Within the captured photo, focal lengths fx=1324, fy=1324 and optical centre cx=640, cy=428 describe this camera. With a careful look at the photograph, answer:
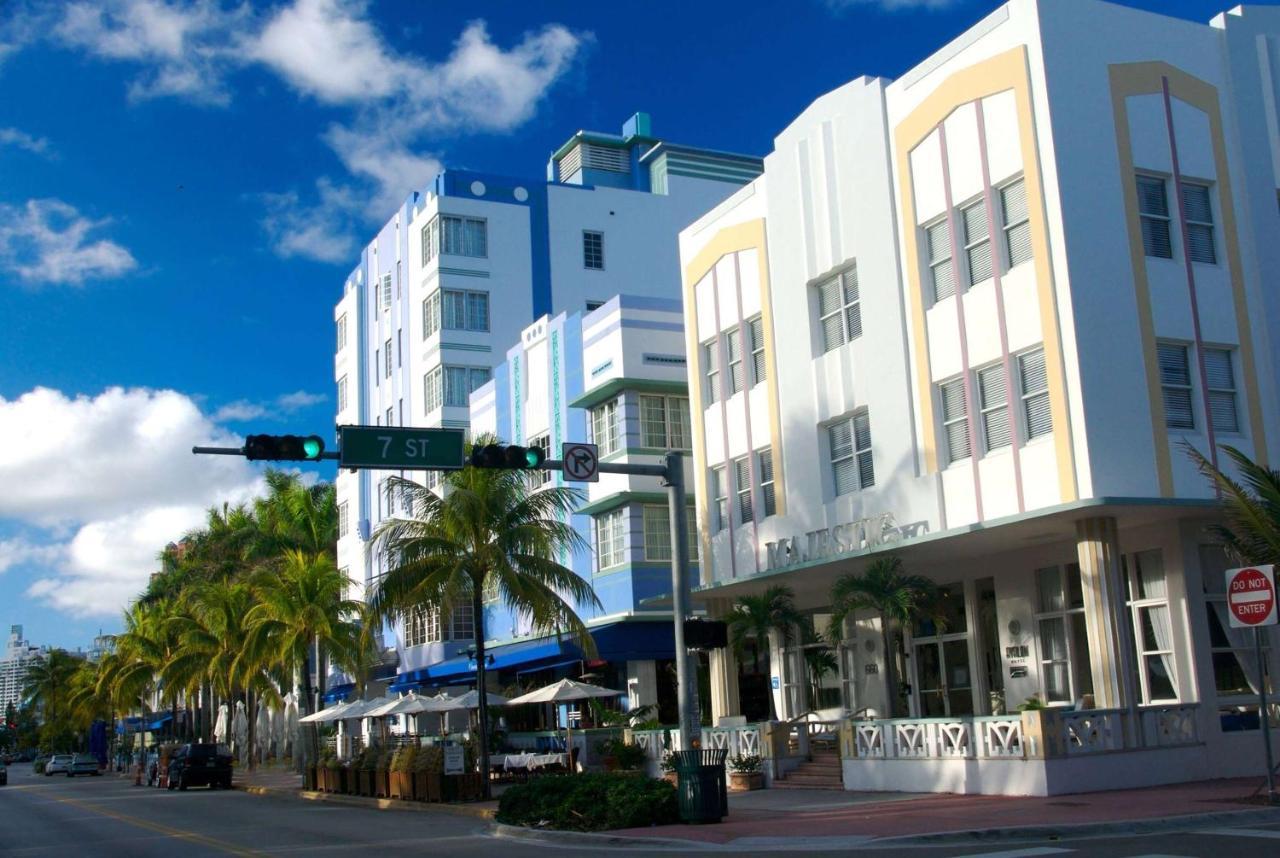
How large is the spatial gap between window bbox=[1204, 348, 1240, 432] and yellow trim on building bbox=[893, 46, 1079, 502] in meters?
2.82

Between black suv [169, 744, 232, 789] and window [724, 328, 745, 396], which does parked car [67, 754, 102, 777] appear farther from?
window [724, 328, 745, 396]

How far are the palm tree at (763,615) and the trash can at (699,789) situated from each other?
27.3 ft

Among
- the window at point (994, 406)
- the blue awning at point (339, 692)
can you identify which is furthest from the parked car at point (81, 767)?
the window at point (994, 406)

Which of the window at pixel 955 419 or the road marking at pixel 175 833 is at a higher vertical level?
the window at pixel 955 419

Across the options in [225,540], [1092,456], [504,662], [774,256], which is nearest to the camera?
[1092,456]

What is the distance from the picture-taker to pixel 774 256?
2842cm

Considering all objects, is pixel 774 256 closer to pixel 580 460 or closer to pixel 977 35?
pixel 977 35

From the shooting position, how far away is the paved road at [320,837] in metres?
13.6

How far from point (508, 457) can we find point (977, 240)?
9.66 m

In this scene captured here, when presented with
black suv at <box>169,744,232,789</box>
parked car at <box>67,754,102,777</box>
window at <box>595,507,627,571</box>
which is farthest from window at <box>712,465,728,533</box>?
parked car at <box>67,754,102,777</box>

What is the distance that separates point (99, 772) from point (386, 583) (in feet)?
203

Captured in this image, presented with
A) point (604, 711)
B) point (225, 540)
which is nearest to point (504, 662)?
point (604, 711)

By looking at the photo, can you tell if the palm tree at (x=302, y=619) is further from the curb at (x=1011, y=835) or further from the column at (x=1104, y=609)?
the curb at (x=1011, y=835)

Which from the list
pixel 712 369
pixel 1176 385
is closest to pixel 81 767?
Answer: pixel 712 369
